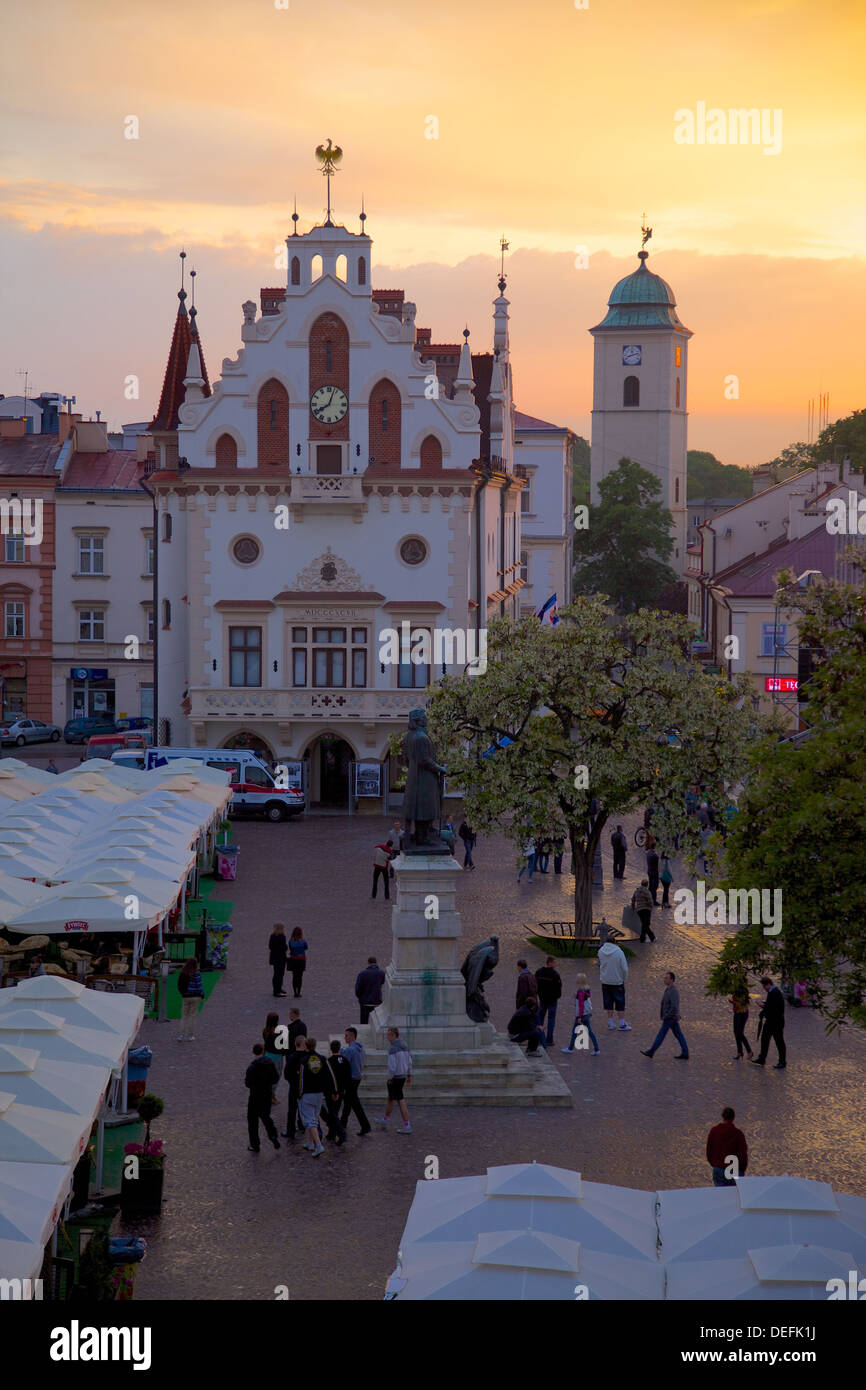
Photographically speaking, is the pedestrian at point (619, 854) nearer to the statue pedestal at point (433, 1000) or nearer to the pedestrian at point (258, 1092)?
the statue pedestal at point (433, 1000)

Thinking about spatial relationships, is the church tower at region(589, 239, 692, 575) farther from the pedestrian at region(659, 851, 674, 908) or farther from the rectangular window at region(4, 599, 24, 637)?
the pedestrian at region(659, 851, 674, 908)

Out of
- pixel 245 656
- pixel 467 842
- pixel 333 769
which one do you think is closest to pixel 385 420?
pixel 245 656

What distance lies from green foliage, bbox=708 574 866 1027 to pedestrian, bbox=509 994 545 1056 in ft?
22.2

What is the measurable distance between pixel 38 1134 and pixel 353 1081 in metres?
6.82

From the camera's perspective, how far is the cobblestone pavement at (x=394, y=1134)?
1833 cm

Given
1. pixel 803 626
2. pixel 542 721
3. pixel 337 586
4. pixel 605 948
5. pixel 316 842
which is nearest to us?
pixel 803 626

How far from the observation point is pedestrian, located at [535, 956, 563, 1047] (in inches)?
1077

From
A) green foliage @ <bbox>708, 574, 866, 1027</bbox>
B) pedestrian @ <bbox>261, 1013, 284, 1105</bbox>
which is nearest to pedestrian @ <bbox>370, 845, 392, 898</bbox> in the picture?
pedestrian @ <bbox>261, 1013, 284, 1105</bbox>

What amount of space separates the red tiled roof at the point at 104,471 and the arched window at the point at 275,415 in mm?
20942

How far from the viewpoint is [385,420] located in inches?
2228
